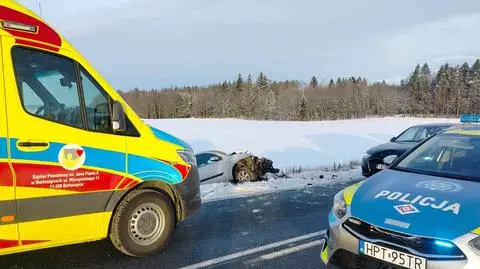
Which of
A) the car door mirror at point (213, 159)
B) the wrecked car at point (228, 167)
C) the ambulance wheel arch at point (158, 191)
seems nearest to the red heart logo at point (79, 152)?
the ambulance wheel arch at point (158, 191)

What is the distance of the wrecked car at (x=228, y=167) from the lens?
10.8 meters

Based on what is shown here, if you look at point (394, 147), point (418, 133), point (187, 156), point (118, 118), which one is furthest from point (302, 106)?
point (118, 118)

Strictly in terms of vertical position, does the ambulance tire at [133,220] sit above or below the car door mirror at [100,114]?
below

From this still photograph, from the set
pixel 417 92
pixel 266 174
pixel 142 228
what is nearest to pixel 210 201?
pixel 142 228

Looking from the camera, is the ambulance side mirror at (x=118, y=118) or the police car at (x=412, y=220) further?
the ambulance side mirror at (x=118, y=118)

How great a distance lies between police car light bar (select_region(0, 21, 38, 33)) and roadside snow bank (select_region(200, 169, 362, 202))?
4839mm

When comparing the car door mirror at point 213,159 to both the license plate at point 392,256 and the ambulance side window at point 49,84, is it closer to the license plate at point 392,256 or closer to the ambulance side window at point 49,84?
the ambulance side window at point 49,84

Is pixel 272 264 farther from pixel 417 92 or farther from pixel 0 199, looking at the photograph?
pixel 417 92

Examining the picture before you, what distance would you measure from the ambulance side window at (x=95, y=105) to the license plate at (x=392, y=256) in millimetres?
2937

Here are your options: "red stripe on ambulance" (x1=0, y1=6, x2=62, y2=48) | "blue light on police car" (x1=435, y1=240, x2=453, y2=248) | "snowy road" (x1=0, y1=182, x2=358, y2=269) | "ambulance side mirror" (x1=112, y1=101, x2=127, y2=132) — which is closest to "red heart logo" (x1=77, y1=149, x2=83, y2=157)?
"ambulance side mirror" (x1=112, y1=101, x2=127, y2=132)

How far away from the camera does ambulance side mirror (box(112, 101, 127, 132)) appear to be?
477cm

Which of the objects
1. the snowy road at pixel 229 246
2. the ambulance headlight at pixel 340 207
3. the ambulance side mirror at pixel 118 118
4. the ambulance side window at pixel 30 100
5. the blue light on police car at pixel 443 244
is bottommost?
the snowy road at pixel 229 246

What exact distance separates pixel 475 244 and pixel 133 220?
353 cm

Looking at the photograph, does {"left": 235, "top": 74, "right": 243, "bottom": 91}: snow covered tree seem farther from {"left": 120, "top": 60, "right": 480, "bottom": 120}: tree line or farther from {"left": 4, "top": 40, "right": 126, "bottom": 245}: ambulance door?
{"left": 4, "top": 40, "right": 126, "bottom": 245}: ambulance door
